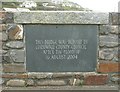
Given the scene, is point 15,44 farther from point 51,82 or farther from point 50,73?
point 51,82

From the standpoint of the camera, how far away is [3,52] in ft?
14.5

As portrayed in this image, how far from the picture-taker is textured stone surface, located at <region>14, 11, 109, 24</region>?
431cm

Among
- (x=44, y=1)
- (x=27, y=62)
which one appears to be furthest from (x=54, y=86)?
(x=44, y=1)

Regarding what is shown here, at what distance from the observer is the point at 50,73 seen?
14.7 feet

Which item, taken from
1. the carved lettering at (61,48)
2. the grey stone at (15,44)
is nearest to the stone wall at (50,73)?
the grey stone at (15,44)

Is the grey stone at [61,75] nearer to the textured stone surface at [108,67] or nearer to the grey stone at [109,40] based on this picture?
the textured stone surface at [108,67]

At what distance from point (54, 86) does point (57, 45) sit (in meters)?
0.65

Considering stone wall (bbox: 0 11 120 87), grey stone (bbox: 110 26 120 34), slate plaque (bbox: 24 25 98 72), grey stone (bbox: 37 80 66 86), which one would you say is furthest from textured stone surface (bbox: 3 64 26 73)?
grey stone (bbox: 110 26 120 34)

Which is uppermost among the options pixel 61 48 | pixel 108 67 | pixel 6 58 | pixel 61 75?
pixel 61 48

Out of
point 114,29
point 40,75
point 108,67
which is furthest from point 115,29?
point 40,75

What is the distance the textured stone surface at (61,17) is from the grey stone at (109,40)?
9.2 inches

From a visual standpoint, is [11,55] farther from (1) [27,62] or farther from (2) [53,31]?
(2) [53,31]

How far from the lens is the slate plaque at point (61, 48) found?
14.5 feet

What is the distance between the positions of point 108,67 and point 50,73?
923 millimetres
